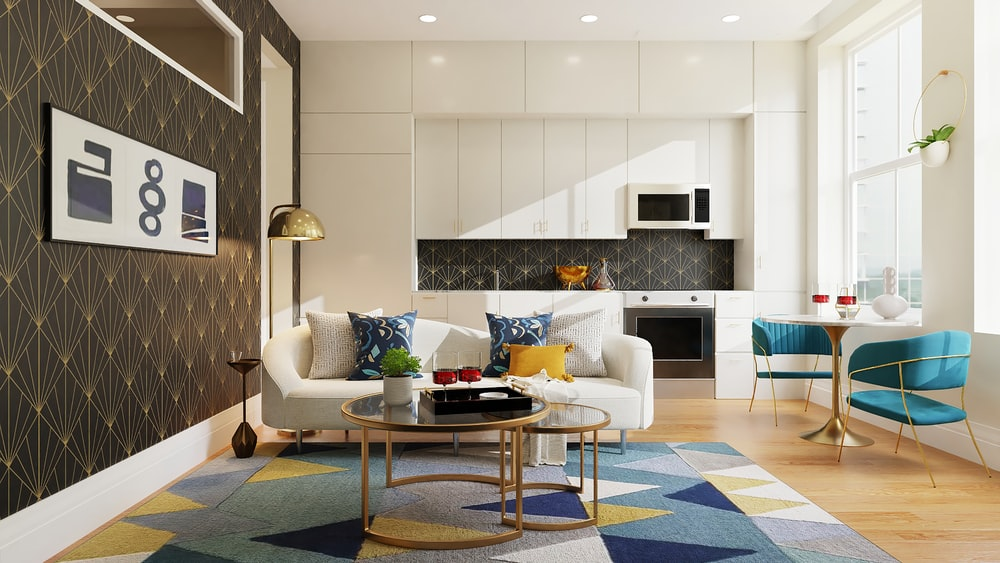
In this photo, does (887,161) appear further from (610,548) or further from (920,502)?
(610,548)

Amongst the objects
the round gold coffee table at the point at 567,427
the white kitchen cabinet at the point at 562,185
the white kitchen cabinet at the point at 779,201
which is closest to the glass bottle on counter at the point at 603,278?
the white kitchen cabinet at the point at 562,185

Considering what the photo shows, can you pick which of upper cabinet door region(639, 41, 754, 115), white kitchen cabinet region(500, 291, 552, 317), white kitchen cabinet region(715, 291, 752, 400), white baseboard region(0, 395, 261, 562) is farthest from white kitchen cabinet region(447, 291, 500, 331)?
white baseboard region(0, 395, 261, 562)

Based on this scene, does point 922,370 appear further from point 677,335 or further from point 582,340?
point 677,335

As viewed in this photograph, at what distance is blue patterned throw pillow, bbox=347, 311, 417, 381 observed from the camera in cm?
409

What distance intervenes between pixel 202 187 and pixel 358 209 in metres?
2.11

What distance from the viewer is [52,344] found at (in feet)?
8.18

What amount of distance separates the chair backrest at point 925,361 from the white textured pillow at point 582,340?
148cm

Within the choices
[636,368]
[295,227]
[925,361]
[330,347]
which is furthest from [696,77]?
[330,347]

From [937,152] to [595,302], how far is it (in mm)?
2662

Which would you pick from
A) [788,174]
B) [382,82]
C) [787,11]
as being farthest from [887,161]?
[382,82]

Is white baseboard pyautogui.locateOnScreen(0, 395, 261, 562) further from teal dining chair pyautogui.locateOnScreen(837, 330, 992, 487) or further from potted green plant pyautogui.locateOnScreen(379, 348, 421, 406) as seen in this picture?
teal dining chair pyautogui.locateOnScreen(837, 330, 992, 487)

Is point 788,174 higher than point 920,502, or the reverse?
point 788,174

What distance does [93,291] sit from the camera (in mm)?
2754

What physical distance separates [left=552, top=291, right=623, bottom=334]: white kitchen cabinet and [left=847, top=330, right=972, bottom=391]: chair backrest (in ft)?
7.88
